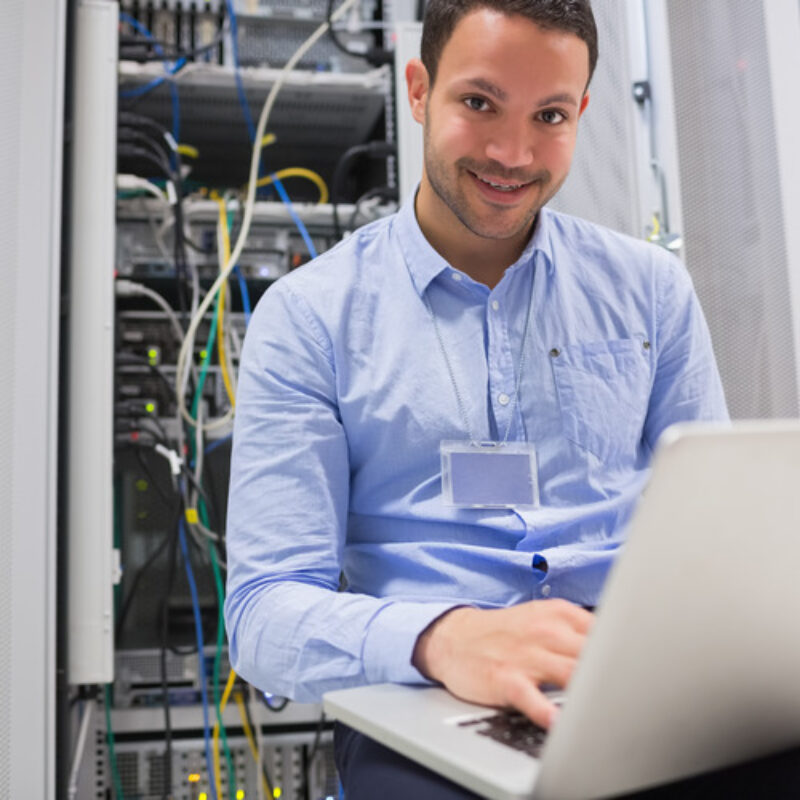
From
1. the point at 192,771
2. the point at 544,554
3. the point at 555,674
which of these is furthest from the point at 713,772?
the point at 192,771

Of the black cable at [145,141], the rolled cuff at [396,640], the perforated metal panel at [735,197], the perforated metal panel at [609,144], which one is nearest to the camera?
the rolled cuff at [396,640]

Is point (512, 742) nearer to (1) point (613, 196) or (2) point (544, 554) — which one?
(2) point (544, 554)

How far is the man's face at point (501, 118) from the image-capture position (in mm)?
939

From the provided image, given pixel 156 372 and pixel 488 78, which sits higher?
pixel 488 78

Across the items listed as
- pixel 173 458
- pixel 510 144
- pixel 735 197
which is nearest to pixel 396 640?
pixel 510 144

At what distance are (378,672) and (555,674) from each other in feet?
0.70

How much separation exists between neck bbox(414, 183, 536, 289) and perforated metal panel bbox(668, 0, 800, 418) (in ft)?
1.22

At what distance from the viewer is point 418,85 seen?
3.58 ft

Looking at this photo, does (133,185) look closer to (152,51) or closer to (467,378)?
(152,51)

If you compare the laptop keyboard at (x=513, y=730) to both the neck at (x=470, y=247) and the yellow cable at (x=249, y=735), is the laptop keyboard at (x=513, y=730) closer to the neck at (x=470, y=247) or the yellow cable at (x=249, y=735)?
the neck at (x=470, y=247)

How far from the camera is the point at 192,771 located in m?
1.77

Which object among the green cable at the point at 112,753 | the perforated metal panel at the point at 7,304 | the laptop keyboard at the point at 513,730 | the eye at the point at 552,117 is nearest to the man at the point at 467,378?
the eye at the point at 552,117

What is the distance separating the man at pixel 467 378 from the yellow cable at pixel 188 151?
1.07 meters

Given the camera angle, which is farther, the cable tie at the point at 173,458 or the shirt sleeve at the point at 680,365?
the cable tie at the point at 173,458
